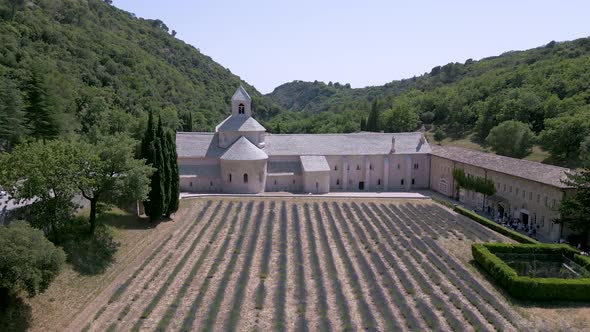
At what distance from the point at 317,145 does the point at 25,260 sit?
42989 mm

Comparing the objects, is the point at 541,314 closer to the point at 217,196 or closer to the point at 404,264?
the point at 404,264

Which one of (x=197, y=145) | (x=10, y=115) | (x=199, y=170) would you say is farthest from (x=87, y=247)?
(x=10, y=115)

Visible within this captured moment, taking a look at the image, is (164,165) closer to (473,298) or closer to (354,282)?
(354,282)

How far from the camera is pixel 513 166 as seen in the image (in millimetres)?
43781

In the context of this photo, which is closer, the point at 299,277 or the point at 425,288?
the point at 425,288

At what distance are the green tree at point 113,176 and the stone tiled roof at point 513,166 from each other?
33.7 meters

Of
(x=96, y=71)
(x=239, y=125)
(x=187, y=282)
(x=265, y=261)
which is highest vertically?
(x=96, y=71)

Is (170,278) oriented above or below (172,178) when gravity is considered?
below

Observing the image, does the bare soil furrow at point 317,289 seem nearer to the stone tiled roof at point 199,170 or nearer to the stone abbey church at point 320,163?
the stone abbey church at point 320,163

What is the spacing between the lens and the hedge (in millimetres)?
34966

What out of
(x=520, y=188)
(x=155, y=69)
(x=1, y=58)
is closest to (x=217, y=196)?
(x=520, y=188)

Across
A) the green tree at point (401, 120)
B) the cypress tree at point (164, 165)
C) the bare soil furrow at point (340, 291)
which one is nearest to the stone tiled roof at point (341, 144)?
the cypress tree at point (164, 165)

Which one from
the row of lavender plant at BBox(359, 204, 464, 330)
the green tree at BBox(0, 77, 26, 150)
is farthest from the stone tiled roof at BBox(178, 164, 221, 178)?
the row of lavender plant at BBox(359, 204, 464, 330)

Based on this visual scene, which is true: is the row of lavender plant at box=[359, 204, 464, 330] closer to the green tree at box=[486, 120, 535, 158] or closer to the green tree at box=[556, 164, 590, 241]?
the green tree at box=[556, 164, 590, 241]
